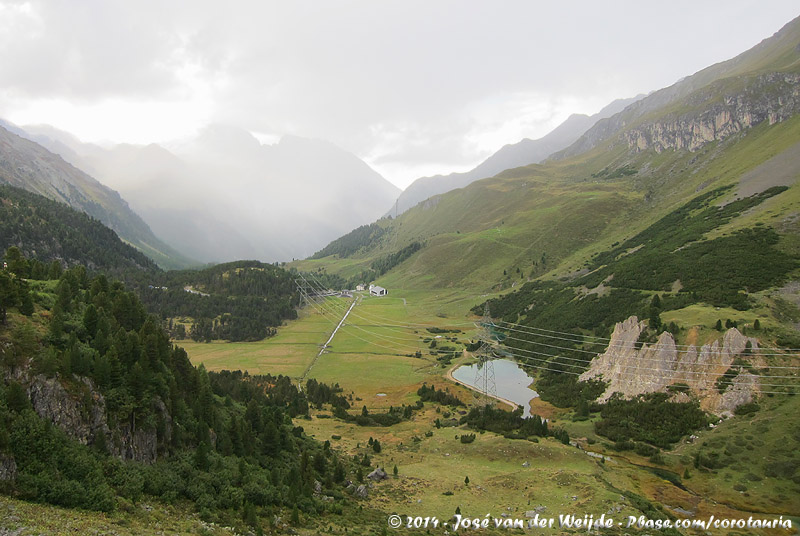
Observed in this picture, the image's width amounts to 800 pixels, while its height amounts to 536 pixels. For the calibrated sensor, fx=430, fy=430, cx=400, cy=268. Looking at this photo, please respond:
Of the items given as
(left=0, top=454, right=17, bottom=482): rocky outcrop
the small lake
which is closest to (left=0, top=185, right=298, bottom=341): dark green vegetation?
the small lake

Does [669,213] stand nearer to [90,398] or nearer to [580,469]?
[580,469]

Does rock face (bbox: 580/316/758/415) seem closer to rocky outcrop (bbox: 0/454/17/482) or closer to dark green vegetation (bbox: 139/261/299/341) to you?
rocky outcrop (bbox: 0/454/17/482)

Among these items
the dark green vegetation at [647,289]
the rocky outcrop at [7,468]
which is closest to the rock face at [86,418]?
the rocky outcrop at [7,468]

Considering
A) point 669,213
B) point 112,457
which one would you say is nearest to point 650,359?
point 112,457

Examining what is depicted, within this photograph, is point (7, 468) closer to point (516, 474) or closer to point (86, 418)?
point (86, 418)

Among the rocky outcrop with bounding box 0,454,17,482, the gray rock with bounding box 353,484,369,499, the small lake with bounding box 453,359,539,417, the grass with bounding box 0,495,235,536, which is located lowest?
the small lake with bounding box 453,359,539,417

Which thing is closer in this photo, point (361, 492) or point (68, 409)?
point (68, 409)

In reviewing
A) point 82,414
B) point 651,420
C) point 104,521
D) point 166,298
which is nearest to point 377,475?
point 82,414
